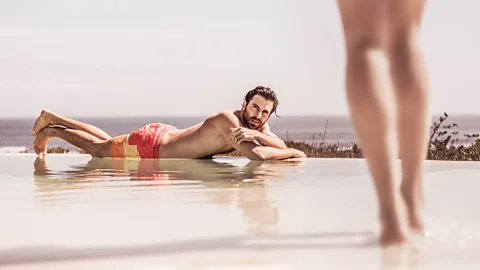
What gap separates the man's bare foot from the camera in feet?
18.7

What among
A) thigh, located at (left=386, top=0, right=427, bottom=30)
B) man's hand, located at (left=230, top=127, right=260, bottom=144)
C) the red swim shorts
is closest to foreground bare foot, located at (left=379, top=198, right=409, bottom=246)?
thigh, located at (left=386, top=0, right=427, bottom=30)

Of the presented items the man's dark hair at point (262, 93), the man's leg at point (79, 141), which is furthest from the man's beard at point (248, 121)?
the man's leg at point (79, 141)

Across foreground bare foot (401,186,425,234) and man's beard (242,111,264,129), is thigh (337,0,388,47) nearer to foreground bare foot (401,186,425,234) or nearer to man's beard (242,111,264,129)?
foreground bare foot (401,186,425,234)

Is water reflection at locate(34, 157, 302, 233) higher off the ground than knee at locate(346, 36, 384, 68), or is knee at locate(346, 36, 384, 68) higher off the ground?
knee at locate(346, 36, 384, 68)

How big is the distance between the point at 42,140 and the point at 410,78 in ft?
13.8

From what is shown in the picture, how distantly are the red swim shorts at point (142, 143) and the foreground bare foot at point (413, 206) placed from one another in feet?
11.2

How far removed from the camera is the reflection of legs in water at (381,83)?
1820 mm

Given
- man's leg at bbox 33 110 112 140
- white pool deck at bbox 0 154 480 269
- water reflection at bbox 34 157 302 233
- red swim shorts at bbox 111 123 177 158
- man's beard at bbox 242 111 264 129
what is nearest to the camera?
white pool deck at bbox 0 154 480 269

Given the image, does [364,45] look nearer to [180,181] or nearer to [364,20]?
[364,20]

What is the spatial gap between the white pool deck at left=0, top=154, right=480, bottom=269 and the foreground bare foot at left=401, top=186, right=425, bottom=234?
0.07m

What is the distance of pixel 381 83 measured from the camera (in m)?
1.82

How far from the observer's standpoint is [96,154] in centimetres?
563

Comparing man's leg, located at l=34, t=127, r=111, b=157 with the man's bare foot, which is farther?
the man's bare foot

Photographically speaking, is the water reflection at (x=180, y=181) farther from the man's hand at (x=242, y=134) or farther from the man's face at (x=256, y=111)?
the man's face at (x=256, y=111)
